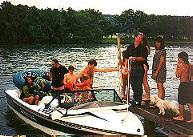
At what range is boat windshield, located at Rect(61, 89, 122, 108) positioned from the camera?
7090mm

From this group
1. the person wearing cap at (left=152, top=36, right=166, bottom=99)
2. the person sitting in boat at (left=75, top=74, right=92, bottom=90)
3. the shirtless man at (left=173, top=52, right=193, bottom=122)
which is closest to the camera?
the shirtless man at (left=173, top=52, right=193, bottom=122)

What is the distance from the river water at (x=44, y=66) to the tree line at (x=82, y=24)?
94 cm

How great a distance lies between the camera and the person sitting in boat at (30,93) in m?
8.38

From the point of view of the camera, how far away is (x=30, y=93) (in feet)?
28.3

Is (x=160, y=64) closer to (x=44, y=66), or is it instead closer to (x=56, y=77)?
(x=56, y=77)

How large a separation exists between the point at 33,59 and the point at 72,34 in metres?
4.18

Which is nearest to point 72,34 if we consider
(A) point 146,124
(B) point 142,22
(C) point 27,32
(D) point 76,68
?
(D) point 76,68

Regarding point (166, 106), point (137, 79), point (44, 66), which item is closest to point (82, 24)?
point (44, 66)

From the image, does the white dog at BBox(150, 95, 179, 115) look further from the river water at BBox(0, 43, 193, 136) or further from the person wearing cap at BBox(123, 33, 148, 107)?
the river water at BBox(0, 43, 193, 136)

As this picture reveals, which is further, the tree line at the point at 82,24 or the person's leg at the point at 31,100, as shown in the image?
the tree line at the point at 82,24

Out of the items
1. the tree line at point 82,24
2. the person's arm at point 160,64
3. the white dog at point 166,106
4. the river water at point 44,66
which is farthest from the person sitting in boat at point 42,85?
the white dog at point 166,106

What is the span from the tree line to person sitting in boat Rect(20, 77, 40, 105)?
75.3 inches

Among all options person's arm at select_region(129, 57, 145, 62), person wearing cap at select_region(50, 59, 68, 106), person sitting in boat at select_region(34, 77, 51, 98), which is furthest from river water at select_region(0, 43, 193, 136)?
person's arm at select_region(129, 57, 145, 62)

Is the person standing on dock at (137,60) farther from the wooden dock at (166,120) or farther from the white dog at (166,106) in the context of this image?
the white dog at (166,106)
